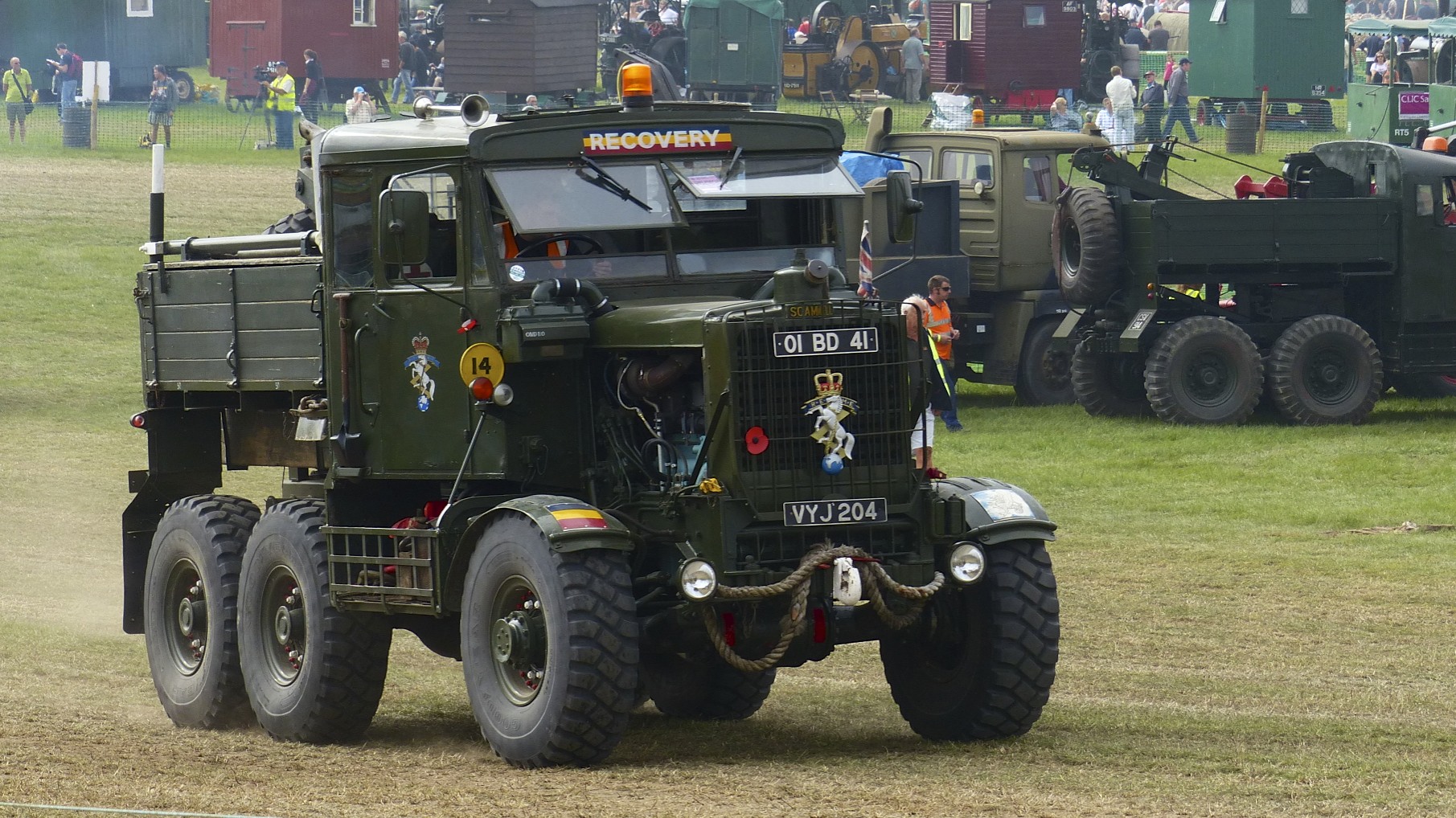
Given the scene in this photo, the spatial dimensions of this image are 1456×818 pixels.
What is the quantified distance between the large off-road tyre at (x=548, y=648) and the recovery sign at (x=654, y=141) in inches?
63.6

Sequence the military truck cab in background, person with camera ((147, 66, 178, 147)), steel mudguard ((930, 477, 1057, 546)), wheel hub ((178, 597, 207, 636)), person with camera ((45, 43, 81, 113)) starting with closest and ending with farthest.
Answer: steel mudguard ((930, 477, 1057, 546)) < wheel hub ((178, 597, 207, 636)) < the military truck cab in background < person with camera ((147, 66, 178, 147)) < person with camera ((45, 43, 81, 113))

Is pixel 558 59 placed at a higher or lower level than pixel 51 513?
higher

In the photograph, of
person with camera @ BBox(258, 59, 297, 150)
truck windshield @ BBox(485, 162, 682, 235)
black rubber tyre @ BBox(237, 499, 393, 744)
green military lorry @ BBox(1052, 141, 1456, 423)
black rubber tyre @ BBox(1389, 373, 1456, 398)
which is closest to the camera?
truck windshield @ BBox(485, 162, 682, 235)

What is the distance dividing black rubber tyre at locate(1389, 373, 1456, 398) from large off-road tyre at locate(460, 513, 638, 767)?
15.7m

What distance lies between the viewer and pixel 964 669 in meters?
9.02

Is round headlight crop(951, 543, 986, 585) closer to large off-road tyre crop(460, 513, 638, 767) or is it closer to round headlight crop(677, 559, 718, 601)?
round headlight crop(677, 559, 718, 601)

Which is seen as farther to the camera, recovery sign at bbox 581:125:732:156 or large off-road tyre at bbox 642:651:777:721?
large off-road tyre at bbox 642:651:777:721

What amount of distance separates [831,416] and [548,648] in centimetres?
140

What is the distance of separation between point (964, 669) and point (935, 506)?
792 millimetres

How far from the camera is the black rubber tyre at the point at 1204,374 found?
66.7ft

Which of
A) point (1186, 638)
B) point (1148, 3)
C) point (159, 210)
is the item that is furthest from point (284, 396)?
point (1148, 3)

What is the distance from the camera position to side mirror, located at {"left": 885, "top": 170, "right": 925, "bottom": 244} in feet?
32.0

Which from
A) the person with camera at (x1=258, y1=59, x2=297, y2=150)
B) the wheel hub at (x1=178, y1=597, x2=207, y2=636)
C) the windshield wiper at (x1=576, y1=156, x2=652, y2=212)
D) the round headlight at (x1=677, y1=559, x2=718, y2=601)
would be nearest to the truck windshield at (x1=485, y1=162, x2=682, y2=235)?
the windshield wiper at (x1=576, y1=156, x2=652, y2=212)

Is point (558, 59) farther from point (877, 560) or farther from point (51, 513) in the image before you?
point (877, 560)
